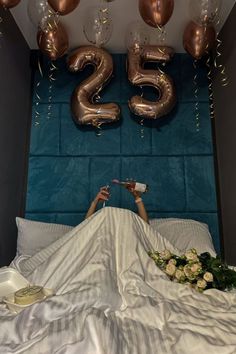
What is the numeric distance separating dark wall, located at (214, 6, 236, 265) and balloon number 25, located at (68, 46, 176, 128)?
36cm

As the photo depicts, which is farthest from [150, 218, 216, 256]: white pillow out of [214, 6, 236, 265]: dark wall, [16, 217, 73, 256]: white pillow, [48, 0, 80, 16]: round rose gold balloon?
[48, 0, 80, 16]: round rose gold balloon

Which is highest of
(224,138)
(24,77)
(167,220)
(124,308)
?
(24,77)

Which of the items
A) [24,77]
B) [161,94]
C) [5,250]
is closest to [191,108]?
[161,94]

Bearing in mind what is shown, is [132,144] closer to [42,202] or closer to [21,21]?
[42,202]

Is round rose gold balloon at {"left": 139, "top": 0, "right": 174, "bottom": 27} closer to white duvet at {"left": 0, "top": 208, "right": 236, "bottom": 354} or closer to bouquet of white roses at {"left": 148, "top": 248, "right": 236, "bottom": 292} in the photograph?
white duvet at {"left": 0, "top": 208, "right": 236, "bottom": 354}

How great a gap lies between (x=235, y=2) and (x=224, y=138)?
875 millimetres

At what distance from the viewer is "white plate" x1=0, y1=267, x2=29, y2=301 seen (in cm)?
133

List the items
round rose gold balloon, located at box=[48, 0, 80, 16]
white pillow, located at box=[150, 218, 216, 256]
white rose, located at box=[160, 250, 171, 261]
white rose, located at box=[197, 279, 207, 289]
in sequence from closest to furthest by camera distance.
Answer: white rose, located at box=[197, 279, 207, 289] < white rose, located at box=[160, 250, 171, 261] < round rose gold balloon, located at box=[48, 0, 80, 16] < white pillow, located at box=[150, 218, 216, 256]

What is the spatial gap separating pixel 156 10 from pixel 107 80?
0.71m

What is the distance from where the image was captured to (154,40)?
7.63 ft

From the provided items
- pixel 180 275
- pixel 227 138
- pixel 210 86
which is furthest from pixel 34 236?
pixel 210 86

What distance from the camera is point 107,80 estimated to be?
2.30m

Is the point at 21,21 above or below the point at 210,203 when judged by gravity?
above

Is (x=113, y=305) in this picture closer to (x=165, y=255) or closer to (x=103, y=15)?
(x=165, y=255)
